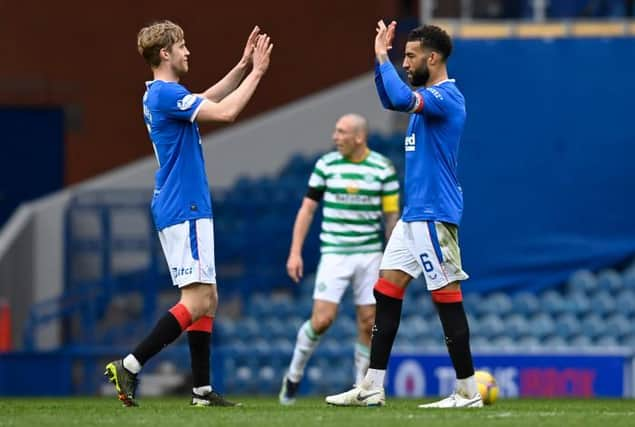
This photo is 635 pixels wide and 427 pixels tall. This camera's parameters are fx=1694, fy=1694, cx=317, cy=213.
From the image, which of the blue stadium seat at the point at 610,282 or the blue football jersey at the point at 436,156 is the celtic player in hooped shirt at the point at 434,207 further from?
the blue stadium seat at the point at 610,282

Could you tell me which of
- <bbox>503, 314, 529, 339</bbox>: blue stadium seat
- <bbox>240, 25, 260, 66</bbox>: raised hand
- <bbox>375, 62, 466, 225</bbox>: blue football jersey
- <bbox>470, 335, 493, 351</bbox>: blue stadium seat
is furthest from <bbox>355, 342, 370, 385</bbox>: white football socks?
<bbox>503, 314, 529, 339</bbox>: blue stadium seat

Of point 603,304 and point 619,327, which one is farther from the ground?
point 603,304

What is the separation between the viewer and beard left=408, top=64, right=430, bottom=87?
29.1 ft

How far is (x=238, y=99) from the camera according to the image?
27.5ft

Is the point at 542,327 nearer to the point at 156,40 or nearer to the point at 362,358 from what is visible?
the point at 362,358

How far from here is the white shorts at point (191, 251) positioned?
865cm

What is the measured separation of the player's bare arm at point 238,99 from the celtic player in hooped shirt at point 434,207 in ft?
1.95

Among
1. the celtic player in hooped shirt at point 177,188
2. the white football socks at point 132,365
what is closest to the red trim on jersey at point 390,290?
the celtic player in hooped shirt at point 177,188

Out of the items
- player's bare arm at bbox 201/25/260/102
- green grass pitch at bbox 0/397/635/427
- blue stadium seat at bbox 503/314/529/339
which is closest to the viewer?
green grass pitch at bbox 0/397/635/427

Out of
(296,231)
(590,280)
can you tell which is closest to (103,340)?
(590,280)

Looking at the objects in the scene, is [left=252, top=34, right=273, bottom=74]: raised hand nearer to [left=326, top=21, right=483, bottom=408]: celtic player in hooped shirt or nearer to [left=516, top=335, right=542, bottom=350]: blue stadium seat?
[left=326, top=21, right=483, bottom=408]: celtic player in hooped shirt

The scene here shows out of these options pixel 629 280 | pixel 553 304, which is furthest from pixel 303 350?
→ pixel 629 280

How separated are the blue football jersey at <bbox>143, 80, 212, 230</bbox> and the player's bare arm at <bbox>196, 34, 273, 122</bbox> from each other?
17cm

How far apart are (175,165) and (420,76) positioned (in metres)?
1.37
